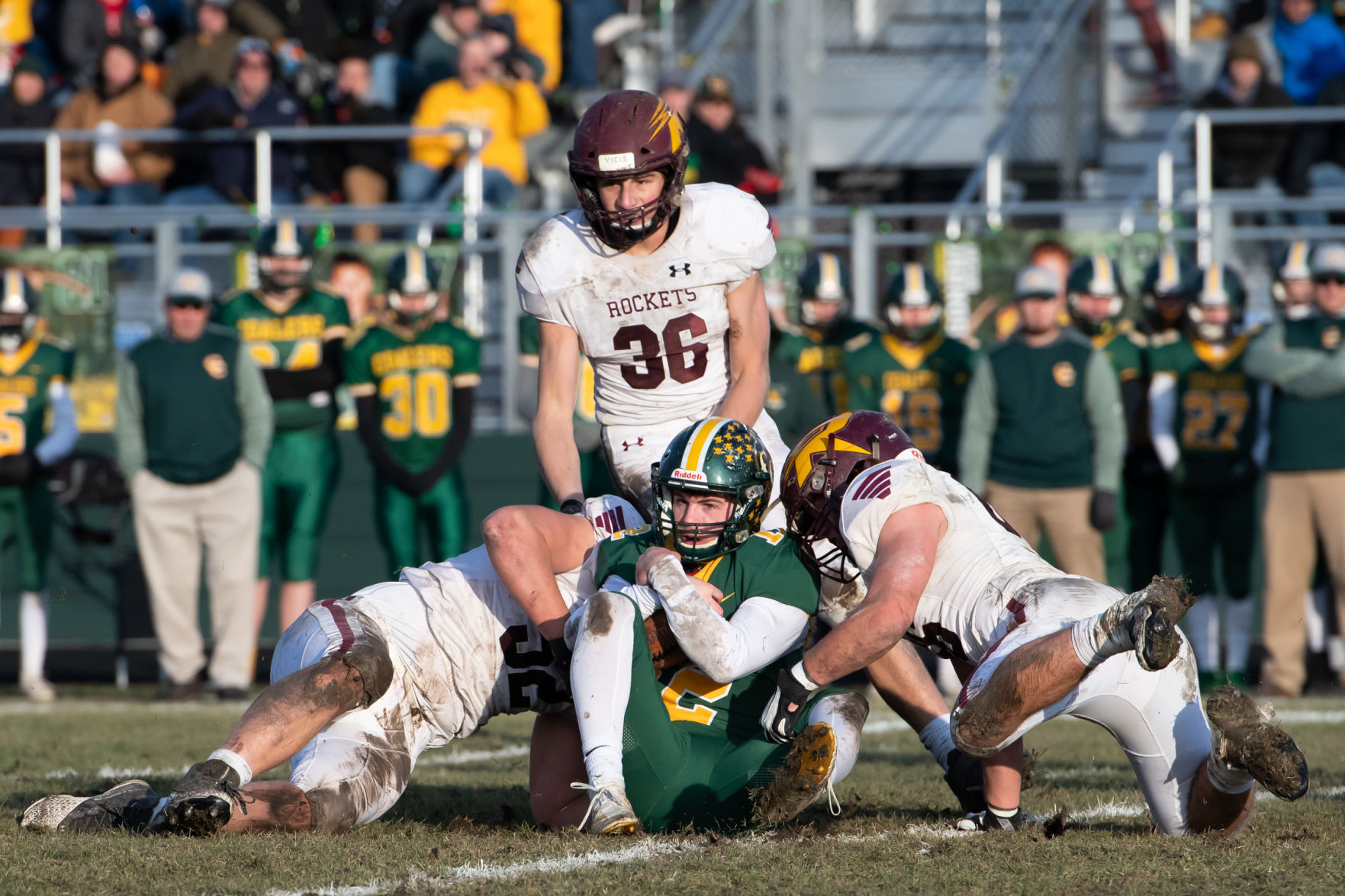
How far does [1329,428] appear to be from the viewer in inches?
326

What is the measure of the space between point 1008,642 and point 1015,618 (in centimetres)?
12

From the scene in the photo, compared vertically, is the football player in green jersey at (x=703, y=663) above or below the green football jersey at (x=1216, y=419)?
below

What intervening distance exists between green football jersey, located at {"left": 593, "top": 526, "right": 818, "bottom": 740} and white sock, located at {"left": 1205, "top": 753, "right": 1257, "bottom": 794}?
1.05 metres

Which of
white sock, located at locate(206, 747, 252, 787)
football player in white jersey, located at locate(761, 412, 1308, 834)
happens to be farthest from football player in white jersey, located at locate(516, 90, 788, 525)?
white sock, located at locate(206, 747, 252, 787)

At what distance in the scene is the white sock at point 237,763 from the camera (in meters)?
3.98

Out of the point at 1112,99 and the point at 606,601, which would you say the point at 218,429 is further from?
the point at 1112,99

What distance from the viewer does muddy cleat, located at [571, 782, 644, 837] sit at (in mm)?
3869

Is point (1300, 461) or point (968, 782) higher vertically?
point (1300, 461)

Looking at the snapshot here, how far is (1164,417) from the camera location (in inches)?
342

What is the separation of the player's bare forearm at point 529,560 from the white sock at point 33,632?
5.25m

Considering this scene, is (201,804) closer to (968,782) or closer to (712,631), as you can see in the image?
(712,631)

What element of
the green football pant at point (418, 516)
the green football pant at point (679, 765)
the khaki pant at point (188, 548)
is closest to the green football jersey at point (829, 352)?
the green football pant at point (418, 516)

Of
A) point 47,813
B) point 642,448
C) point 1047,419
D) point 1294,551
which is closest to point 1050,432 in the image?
point 1047,419

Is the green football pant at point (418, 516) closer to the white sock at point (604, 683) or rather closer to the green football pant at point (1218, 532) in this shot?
the green football pant at point (1218, 532)
